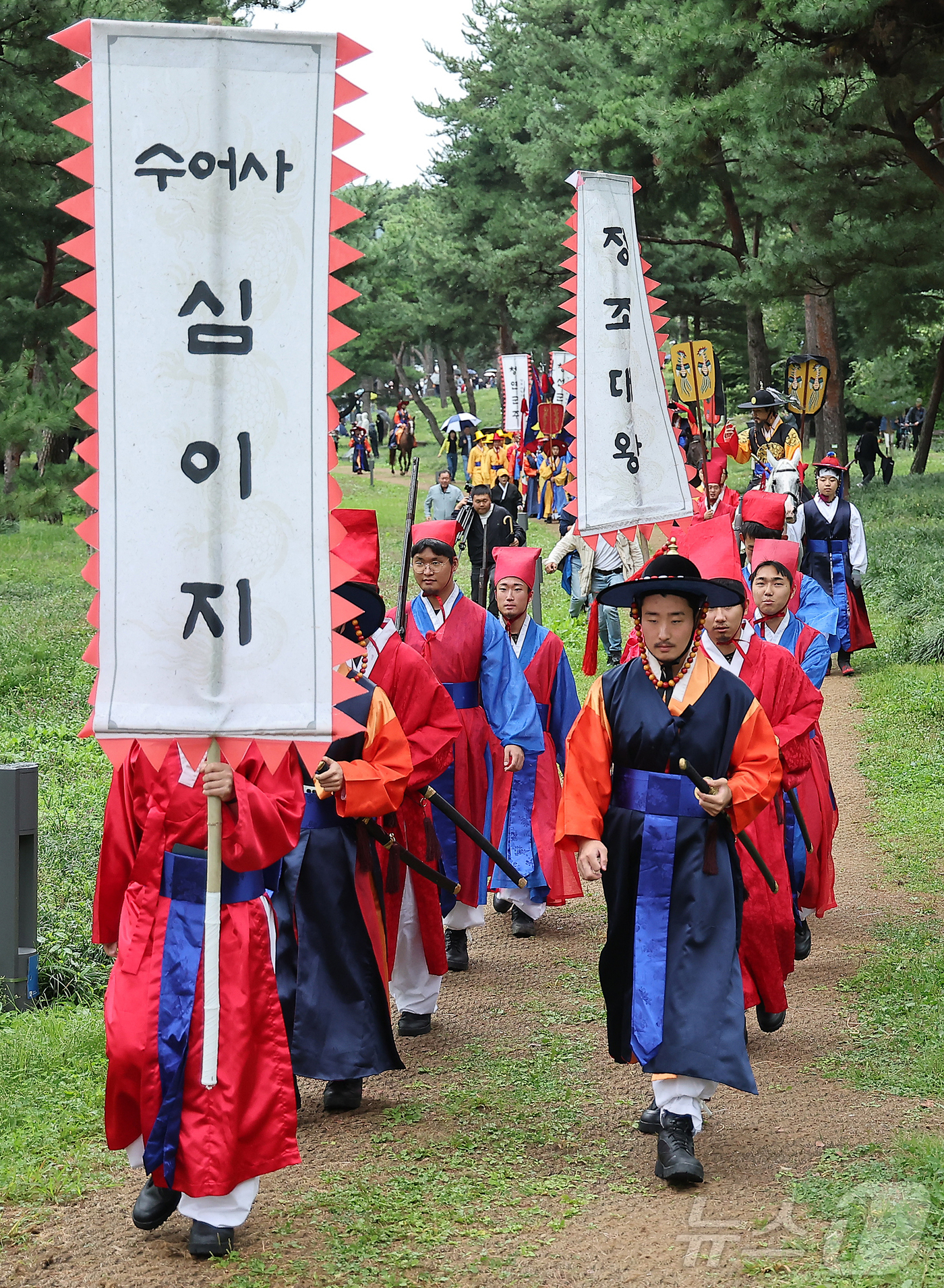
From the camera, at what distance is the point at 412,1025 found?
5.83 meters

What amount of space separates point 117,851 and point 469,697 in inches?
125

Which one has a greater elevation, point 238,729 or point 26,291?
point 26,291

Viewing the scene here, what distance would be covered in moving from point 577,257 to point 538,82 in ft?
101

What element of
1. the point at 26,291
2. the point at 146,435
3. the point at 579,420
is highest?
the point at 26,291

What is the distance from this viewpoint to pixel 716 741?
4520 millimetres

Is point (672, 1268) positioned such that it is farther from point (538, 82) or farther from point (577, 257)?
point (538, 82)

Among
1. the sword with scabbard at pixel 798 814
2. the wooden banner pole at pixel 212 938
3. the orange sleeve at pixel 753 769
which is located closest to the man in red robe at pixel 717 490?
the sword with scabbard at pixel 798 814

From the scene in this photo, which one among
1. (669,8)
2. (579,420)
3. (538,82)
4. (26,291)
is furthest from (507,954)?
(538,82)

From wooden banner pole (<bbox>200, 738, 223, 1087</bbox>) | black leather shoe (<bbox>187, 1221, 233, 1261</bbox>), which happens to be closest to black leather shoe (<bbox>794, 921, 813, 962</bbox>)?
black leather shoe (<bbox>187, 1221, 233, 1261</bbox>)

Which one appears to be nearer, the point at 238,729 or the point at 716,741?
the point at 238,729

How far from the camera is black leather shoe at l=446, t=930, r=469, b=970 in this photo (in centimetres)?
679

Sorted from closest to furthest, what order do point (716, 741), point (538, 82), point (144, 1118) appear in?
point (144, 1118), point (716, 741), point (538, 82)

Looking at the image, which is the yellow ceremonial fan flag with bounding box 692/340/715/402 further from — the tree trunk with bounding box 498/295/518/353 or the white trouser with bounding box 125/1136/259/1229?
the tree trunk with bounding box 498/295/518/353

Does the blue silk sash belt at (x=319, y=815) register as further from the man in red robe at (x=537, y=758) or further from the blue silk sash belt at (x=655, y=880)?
the man in red robe at (x=537, y=758)
